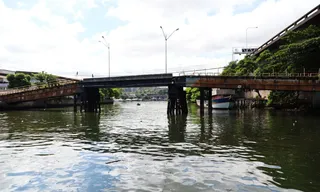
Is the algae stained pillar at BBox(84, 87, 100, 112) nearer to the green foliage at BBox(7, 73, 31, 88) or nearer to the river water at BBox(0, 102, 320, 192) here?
the river water at BBox(0, 102, 320, 192)

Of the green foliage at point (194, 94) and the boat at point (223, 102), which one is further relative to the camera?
the green foliage at point (194, 94)

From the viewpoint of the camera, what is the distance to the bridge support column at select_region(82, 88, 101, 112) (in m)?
62.2

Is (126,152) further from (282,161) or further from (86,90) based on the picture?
(86,90)

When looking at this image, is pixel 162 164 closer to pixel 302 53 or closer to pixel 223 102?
pixel 302 53

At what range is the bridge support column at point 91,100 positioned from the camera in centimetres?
6222

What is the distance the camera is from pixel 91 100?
6419 centimetres

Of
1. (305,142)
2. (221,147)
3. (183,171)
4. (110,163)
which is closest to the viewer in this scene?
(183,171)

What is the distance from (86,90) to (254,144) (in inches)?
1879

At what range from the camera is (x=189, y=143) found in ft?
72.0

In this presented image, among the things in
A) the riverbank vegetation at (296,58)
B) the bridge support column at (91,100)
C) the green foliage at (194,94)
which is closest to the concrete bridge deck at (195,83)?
the bridge support column at (91,100)

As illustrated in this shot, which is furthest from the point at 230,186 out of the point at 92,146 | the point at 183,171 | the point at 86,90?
the point at 86,90

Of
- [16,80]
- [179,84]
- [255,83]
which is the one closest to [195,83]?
[179,84]

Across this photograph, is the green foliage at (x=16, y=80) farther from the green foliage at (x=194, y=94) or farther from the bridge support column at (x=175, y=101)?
the bridge support column at (x=175, y=101)

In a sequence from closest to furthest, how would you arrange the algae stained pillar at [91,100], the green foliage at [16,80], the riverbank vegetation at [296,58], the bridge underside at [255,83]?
the bridge underside at [255,83]
the riverbank vegetation at [296,58]
the algae stained pillar at [91,100]
the green foliage at [16,80]
